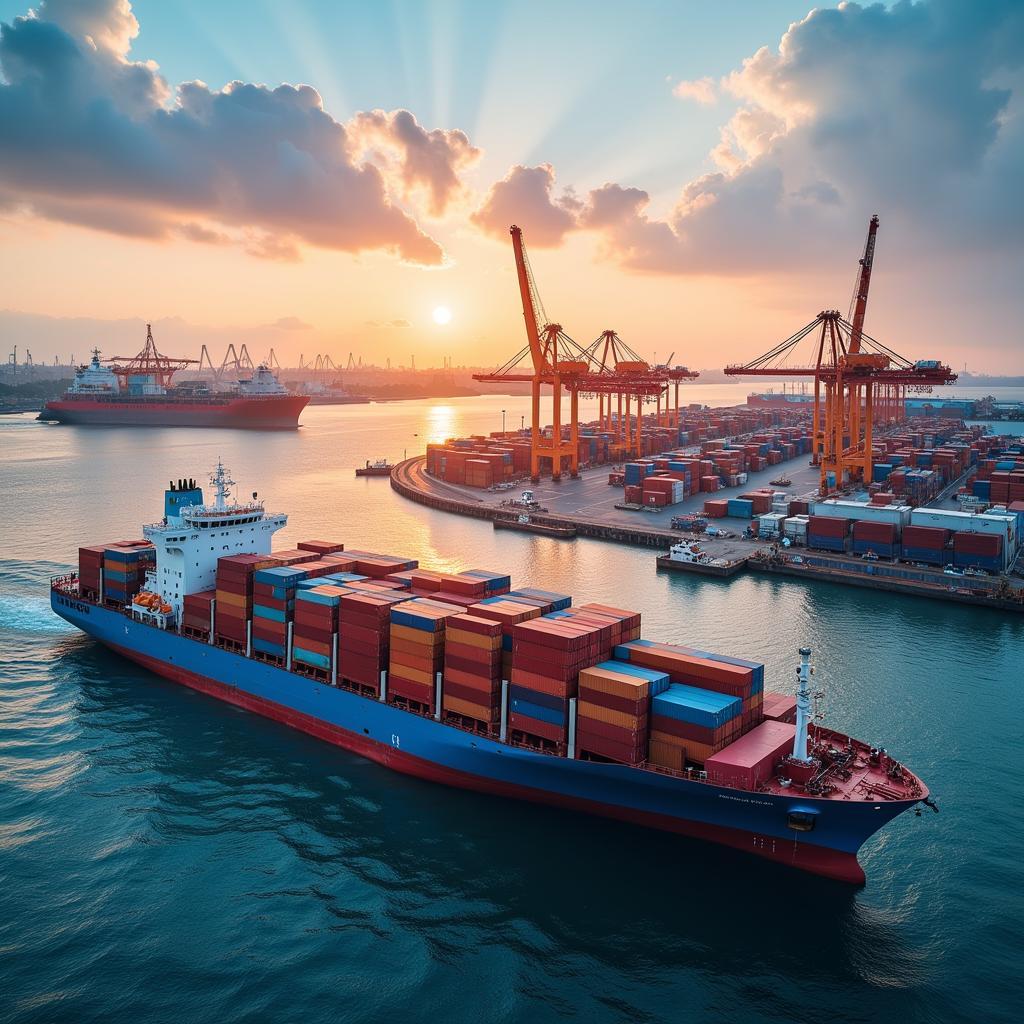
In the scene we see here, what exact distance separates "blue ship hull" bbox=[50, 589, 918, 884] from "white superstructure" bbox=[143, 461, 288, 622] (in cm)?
263

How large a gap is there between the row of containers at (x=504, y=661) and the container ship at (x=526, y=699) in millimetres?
58

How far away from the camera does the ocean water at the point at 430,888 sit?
1491 cm

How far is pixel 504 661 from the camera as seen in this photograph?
22.2 m

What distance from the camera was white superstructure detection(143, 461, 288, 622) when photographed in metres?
30.6

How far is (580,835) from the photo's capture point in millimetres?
20156

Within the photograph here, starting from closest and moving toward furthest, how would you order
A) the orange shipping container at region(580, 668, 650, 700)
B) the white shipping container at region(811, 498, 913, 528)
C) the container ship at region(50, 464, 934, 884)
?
the container ship at region(50, 464, 934, 884)
the orange shipping container at region(580, 668, 650, 700)
the white shipping container at region(811, 498, 913, 528)

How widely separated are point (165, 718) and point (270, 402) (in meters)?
131

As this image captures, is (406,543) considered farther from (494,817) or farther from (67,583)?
(494,817)

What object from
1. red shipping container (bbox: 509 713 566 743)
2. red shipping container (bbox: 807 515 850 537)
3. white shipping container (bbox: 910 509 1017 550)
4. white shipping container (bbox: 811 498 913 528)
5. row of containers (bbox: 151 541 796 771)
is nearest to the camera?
row of containers (bbox: 151 541 796 771)

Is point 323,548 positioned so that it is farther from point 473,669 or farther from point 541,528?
point 541,528

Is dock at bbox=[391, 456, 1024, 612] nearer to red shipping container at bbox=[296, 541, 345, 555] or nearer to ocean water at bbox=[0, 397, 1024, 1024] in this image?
ocean water at bbox=[0, 397, 1024, 1024]

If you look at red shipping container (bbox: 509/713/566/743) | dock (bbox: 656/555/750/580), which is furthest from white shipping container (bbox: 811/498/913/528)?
red shipping container (bbox: 509/713/566/743)

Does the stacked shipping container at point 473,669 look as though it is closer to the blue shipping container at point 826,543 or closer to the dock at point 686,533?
the dock at point 686,533

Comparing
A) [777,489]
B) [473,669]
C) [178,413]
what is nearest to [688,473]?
[777,489]
